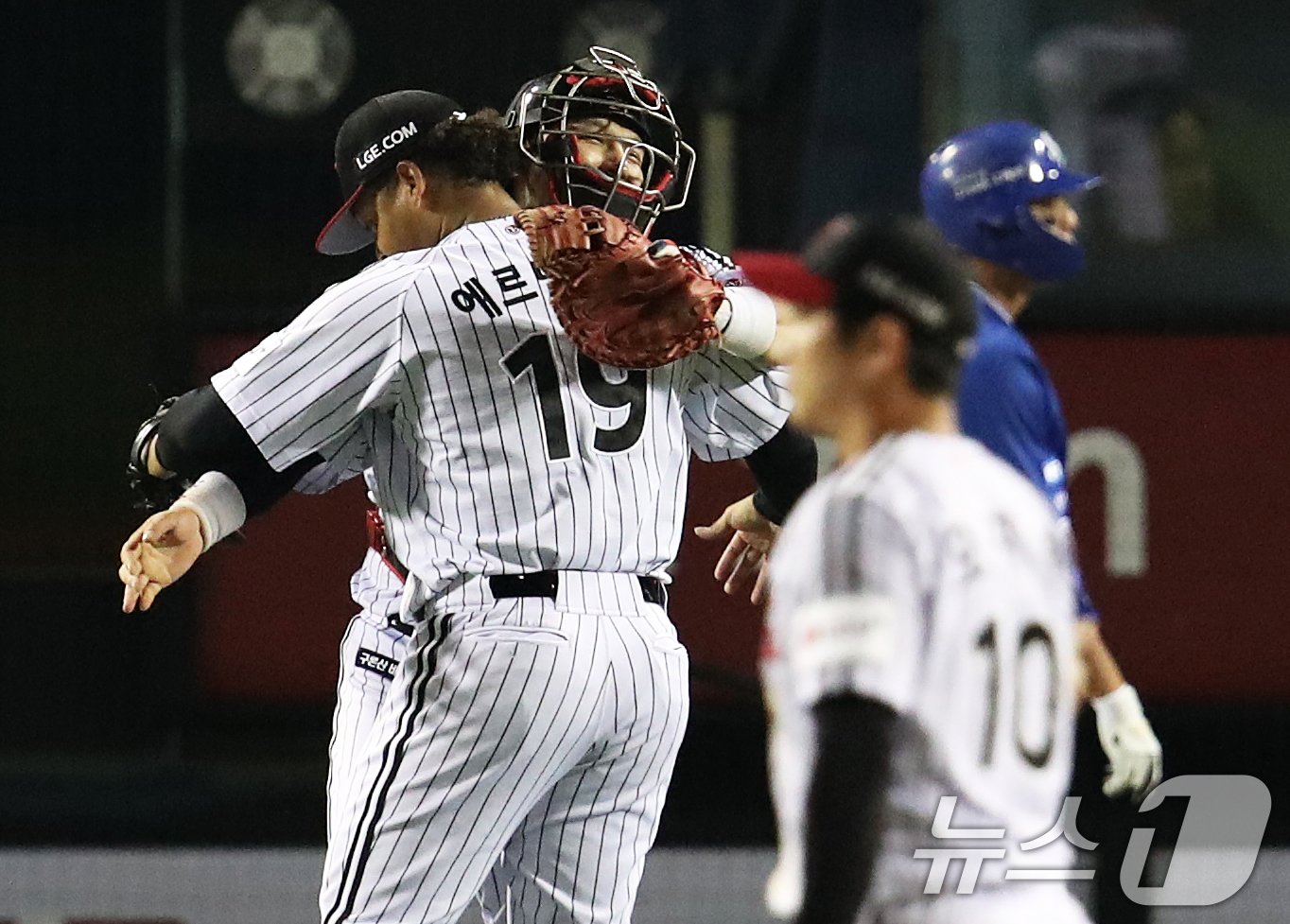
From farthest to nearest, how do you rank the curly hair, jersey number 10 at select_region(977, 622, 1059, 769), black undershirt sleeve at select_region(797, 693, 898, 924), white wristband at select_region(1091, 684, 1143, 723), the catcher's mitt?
white wristband at select_region(1091, 684, 1143, 723)
the curly hair
the catcher's mitt
jersey number 10 at select_region(977, 622, 1059, 769)
black undershirt sleeve at select_region(797, 693, 898, 924)

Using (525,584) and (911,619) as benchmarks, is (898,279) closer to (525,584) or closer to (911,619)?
(911,619)

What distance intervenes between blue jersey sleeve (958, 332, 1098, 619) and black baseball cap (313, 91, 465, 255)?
3.09 feet

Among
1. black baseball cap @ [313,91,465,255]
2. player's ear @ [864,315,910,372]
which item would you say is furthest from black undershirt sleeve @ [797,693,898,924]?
black baseball cap @ [313,91,465,255]

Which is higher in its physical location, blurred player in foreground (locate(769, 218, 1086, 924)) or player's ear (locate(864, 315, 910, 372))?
player's ear (locate(864, 315, 910, 372))

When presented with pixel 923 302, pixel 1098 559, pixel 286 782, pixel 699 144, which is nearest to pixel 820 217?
pixel 699 144

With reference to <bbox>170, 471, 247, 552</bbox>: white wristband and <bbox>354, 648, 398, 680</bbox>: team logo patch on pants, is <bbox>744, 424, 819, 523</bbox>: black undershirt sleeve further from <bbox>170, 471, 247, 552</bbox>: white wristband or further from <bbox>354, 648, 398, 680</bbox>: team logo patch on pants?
<bbox>170, 471, 247, 552</bbox>: white wristband

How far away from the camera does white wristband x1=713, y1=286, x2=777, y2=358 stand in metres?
3.49

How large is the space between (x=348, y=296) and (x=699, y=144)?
4348mm

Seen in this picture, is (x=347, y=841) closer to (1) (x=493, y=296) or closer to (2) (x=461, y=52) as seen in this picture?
(1) (x=493, y=296)

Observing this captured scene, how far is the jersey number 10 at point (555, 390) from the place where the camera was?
134 inches

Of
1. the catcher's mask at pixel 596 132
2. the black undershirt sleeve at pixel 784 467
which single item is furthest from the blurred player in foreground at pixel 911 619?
the black undershirt sleeve at pixel 784 467

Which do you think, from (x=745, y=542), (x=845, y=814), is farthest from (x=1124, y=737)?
(x=845, y=814)

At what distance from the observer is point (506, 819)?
340cm

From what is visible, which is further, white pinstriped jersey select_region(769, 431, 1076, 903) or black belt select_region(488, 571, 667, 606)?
black belt select_region(488, 571, 667, 606)
